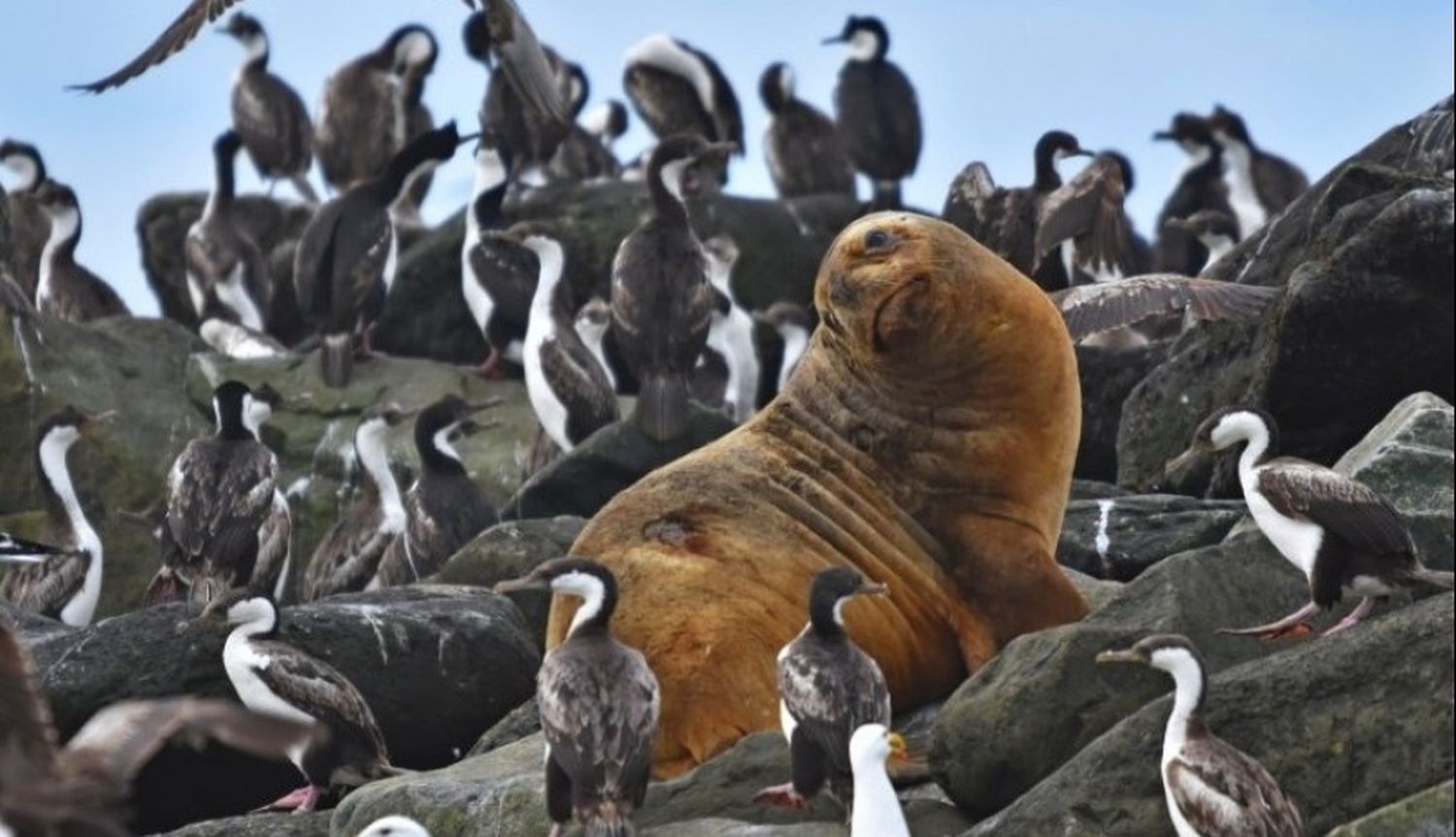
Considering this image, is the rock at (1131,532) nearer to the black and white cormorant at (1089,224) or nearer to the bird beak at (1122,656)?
the bird beak at (1122,656)

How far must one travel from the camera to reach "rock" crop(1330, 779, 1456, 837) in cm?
845

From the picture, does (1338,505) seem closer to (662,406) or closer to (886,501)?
(886,501)

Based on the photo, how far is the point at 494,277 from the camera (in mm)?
23656

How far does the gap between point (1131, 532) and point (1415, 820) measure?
16.6ft

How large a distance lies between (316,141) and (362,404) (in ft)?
29.3

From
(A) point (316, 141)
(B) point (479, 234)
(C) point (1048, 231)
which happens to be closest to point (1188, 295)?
(C) point (1048, 231)

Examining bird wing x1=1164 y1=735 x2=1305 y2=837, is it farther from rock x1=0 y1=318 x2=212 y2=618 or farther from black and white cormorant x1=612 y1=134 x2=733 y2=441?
rock x1=0 y1=318 x2=212 y2=618

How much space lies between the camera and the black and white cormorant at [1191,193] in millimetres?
25234

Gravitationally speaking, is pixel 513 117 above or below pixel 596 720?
above

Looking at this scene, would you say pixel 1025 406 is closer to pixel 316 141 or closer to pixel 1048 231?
pixel 1048 231

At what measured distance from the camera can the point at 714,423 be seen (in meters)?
19.1

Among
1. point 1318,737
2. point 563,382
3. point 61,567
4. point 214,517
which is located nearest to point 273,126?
point 563,382

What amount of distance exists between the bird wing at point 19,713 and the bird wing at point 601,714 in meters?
1.52

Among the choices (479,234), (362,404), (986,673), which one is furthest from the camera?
(479,234)
